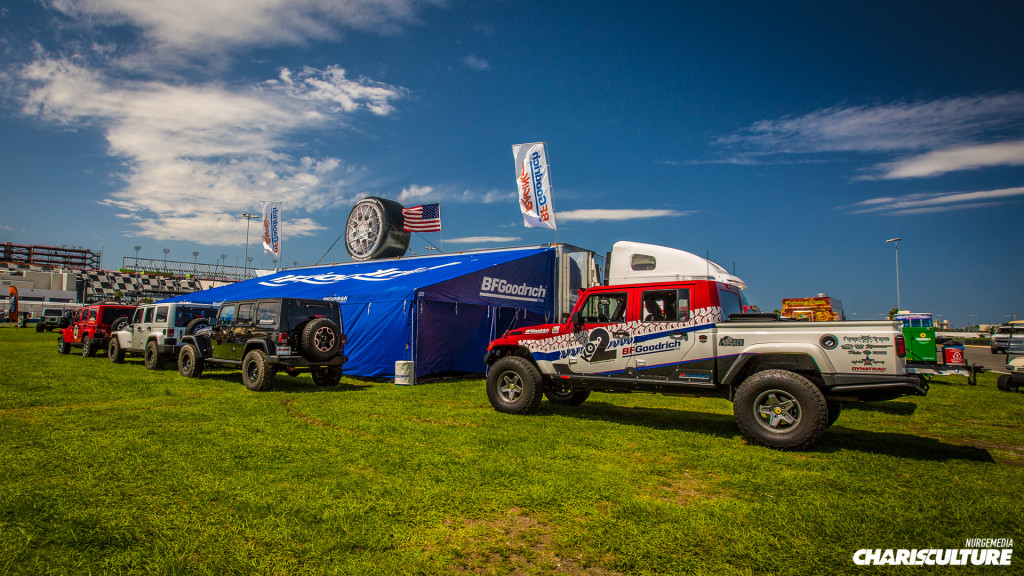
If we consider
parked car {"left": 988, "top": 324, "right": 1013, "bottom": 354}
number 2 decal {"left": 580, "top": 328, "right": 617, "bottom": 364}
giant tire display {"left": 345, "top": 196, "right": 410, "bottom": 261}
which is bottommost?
parked car {"left": 988, "top": 324, "right": 1013, "bottom": 354}

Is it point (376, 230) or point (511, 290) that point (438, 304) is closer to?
point (511, 290)

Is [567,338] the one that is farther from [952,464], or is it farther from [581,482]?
[952,464]

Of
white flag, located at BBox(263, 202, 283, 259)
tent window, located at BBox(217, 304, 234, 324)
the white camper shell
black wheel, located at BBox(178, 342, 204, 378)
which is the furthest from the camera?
white flag, located at BBox(263, 202, 283, 259)

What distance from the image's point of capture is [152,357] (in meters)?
14.6

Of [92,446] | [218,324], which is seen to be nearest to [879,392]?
[92,446]

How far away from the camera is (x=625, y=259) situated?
11.3 metres

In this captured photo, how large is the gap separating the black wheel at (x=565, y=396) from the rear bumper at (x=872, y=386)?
160 inches

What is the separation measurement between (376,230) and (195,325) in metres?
8.19

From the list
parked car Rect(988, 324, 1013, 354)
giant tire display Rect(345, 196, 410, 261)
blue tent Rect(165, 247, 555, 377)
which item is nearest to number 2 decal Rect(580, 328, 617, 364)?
blue tent Rect(165, 247, 555, 377)

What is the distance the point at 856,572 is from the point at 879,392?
342 cm

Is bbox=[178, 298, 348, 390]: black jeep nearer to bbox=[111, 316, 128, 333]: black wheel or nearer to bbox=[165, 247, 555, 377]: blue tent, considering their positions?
bbox=[165, 247, 555, 377]: blue tent

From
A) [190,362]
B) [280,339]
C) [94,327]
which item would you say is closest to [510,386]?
[280,339]

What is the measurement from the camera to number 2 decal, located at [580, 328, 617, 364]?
311 inches

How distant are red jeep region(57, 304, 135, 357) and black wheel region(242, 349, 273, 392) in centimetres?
1017
